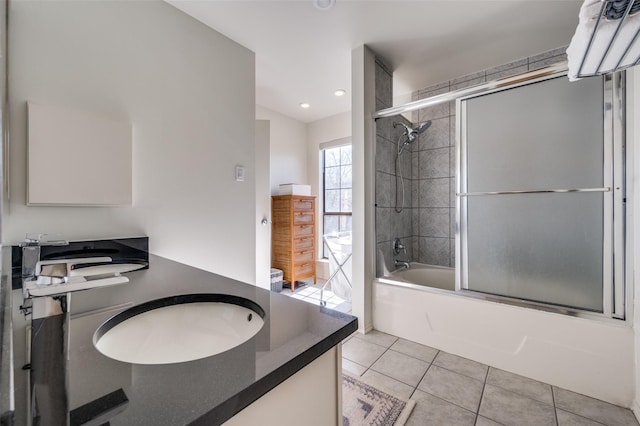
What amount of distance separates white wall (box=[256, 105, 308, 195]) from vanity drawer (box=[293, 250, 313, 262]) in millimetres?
924

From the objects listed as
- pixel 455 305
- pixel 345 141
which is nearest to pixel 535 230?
pixel 455 305

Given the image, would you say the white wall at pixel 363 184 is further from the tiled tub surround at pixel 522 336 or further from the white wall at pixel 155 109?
the white wall at pixel 155 109

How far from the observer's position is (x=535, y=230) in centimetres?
166

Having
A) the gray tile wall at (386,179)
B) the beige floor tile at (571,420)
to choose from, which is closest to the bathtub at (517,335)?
the beige floor tile at (571,420)

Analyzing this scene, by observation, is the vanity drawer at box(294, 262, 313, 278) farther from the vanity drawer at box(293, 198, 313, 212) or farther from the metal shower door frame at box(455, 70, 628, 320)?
the metal shower door frame at box(455, 70, 628, 320)

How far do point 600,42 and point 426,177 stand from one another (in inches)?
82.1

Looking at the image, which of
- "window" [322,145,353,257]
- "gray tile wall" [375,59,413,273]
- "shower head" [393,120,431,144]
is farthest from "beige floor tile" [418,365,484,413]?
"window" [322,145,353,257]

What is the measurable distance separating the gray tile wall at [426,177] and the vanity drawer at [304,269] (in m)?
1.50

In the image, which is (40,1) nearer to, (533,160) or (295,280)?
(533,160)

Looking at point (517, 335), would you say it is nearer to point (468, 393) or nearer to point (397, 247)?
point (468, 393)

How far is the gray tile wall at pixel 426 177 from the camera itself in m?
2.46

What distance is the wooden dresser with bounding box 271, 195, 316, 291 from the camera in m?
3.61

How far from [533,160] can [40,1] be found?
2.76 meters

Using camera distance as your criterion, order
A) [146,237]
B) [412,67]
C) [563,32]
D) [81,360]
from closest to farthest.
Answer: [81,360] → [146,237] → [563,32] → [412,67]
